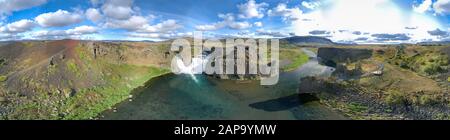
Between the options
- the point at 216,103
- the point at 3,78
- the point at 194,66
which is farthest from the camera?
the point at 194,66

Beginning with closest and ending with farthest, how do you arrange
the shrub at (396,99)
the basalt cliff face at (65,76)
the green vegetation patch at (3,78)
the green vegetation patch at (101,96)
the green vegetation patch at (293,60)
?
1. the green vegetation patch at (101,96)
2. the basalt cliff face at (65,76)
3. the shrub at (396,99)
4. the green vegetation patch at (3,78)
5. the green vegetation patch at (293,60)

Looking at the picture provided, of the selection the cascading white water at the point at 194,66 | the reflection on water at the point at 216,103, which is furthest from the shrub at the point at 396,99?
the cascading white water at the point at 194,66

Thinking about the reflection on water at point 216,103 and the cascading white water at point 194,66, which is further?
the cascading white water at point 194,66

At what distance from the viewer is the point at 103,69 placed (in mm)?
38000

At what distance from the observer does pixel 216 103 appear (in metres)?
28.8

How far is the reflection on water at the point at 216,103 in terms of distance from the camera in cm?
2508

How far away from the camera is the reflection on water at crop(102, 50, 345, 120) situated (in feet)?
82.3

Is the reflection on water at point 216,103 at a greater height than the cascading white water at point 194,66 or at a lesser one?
lesser

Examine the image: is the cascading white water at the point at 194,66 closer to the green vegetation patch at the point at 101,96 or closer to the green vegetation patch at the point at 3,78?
the green vegetation patch at the point at 101,96

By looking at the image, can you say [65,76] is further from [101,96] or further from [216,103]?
[216,103]

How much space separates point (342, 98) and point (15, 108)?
2496 cm

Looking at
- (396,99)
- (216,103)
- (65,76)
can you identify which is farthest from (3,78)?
(396,99)
